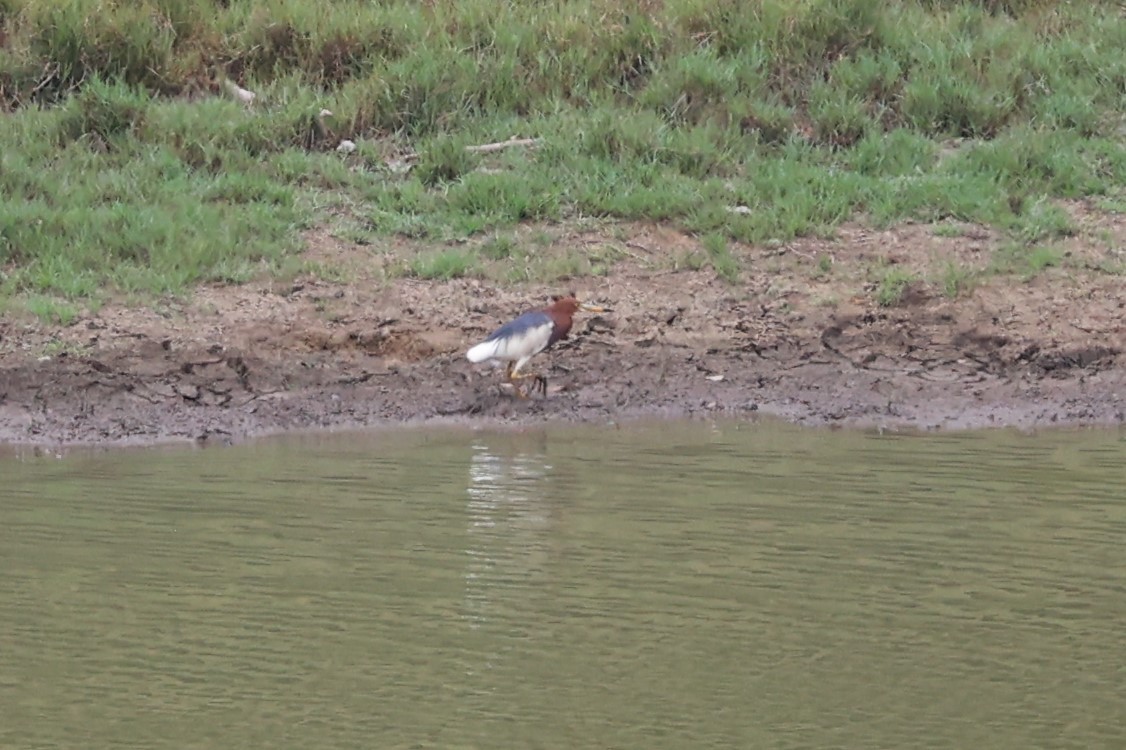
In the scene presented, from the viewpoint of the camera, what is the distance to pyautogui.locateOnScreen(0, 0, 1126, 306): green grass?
12133 mm

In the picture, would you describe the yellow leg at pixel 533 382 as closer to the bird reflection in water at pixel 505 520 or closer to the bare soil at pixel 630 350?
the bare soil at pixel 630 350

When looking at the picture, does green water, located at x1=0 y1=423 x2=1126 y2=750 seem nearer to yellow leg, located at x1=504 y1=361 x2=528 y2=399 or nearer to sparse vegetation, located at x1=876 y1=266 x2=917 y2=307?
yellow leg, located at x1=504 y1=361 x2=528 y2=399

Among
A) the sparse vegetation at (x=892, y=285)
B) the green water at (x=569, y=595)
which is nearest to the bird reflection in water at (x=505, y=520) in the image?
the green water at (x=569, y=595)

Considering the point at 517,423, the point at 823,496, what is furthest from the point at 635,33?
the point at 823,496

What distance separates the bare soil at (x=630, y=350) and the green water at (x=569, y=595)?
65 centimetres

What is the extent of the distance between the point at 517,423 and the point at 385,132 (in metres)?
3.69

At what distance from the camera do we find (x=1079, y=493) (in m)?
8.79

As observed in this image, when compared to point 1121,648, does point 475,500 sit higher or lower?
lower

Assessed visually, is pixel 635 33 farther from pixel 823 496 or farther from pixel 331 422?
pixel 823 496

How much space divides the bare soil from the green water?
65cm

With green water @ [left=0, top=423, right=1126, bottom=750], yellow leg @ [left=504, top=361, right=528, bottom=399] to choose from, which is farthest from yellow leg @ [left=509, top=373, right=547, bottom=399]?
green water @ [left=0, top=423, right=1126, bottom=750]

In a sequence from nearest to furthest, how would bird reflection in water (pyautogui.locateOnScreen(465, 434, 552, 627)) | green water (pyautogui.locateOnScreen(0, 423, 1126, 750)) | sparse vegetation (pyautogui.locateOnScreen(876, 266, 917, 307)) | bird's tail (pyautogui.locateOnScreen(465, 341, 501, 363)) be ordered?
green water (pyautogui.locateOnScreen(0, 423, 1126, 750)), bird reflection in water (pyautogui.locateOnScreen(465, 434, 552, 627)), bird's tail (pyautogui.locateOnScreen(465, 341, 501, 363)), sparse vegetation (pyautogui.locateOnScreen(876, 266, 917, 307))

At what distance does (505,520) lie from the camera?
8.30m

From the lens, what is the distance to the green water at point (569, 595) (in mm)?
5859
